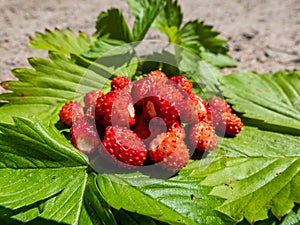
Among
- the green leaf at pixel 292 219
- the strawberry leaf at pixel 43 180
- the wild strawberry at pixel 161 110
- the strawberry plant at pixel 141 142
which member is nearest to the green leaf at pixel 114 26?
the strawberry plant at pixel 141 142

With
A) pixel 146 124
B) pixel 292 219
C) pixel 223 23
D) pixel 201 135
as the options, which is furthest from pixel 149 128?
pixel 223 23

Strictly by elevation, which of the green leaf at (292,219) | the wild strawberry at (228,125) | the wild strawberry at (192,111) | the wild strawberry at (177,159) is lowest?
the green leaf at (292,219)

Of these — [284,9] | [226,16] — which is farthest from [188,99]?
[284,9]

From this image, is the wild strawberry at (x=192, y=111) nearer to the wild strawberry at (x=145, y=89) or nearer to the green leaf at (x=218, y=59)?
the wild strawberry at (x=145, y=89)

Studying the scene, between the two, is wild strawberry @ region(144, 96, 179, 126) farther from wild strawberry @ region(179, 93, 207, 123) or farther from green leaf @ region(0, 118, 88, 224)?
green leaf @ region(0, 118, 88, 224)

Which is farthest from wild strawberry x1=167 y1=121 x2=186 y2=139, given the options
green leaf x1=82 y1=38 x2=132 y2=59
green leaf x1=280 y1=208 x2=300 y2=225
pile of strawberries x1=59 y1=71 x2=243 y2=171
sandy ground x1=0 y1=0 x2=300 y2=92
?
sandy ground x1=0 y1=0 x2=300 y2=92

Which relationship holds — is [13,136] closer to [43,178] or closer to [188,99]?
[43,178]

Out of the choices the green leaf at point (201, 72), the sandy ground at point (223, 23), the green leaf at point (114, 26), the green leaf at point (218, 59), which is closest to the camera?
the green leaf at point (201, 72)
